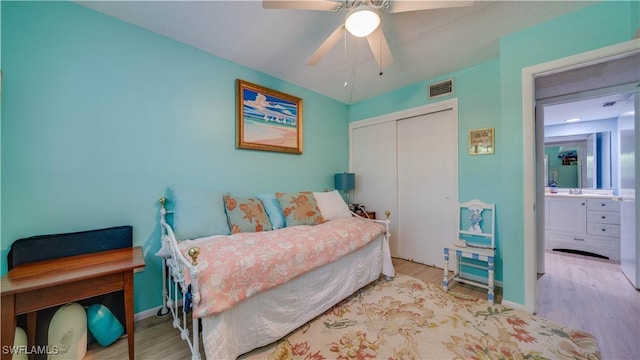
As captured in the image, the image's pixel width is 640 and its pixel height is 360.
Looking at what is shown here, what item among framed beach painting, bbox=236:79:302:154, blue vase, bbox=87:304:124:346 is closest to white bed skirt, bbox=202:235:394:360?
blue vase, bbox=87:304:124:346

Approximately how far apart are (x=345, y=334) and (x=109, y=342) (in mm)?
1708

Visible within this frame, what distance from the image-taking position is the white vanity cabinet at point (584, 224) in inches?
130

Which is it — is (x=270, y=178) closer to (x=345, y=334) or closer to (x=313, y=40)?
(x=313, y=40)

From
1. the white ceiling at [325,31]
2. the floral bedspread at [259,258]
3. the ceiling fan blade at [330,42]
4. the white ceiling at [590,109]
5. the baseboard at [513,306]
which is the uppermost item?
the white ceiling at [325,31]

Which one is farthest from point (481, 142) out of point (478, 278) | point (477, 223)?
point (478, 278)

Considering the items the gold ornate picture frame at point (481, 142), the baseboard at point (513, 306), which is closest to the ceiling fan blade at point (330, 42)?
the gold ornate picture frame at point (481, 142)

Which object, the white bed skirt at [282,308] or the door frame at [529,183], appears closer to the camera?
the white bed skirt at [282,308]

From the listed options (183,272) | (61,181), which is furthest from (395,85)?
(61,181)

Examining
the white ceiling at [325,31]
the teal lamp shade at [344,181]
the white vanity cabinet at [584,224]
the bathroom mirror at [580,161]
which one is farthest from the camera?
the bathroom mirror at [580,161]

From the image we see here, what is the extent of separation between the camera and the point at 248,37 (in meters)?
2.12

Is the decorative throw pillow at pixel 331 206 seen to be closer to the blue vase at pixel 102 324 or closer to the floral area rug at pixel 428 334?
the floral area rug at pixel 428 334

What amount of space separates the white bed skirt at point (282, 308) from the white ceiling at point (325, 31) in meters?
2.11

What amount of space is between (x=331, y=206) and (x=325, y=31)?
6.13ft

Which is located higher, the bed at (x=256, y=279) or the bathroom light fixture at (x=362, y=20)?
the bathroom light fixture at (x=362, y=20)
